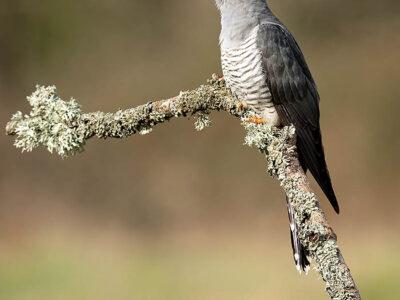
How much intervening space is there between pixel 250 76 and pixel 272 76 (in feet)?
0.31

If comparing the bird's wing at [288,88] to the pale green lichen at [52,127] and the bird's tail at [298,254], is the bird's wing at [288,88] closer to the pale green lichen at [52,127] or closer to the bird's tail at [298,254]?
the bird's tail at [298,254]

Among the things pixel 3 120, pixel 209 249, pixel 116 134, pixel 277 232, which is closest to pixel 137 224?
pixel 209 249

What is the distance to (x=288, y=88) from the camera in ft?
9.30

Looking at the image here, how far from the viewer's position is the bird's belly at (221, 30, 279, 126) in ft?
8.87

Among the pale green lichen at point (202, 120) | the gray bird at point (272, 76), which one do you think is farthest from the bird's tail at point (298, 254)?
the pale green lichen at point (202, 120)

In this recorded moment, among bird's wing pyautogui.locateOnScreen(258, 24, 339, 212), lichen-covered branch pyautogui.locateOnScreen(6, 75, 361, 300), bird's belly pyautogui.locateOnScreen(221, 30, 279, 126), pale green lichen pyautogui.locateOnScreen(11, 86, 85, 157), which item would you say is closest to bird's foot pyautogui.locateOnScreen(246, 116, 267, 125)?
lichen-covered branch pyautogui.locateOnScreen(6, 75, 361, 300)

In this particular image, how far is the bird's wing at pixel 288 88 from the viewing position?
9.15 ft

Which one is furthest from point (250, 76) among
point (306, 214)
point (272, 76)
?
point (306, 214)

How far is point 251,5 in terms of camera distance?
2.93 m

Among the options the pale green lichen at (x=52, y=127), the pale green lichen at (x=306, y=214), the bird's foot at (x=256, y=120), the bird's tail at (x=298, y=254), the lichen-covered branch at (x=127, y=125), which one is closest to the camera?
the pale green lichen at (x=306, y=214)

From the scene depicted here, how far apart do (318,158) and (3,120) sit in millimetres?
3562

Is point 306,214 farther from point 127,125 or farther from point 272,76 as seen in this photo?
point 272,76

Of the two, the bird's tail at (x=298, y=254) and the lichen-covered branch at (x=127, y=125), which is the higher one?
the lichen-covered branch at (x=127, y=125)

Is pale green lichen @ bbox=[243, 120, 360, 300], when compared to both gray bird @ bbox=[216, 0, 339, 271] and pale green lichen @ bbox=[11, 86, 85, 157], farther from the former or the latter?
pale green lichen @ bbox=[11, 86, 85, 157]
